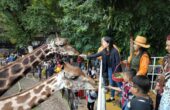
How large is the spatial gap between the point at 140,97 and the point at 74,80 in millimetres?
2207

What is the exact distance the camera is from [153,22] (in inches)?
507

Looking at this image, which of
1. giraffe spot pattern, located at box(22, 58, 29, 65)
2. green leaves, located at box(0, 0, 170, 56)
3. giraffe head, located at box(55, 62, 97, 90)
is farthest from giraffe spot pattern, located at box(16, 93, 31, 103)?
green leaves, located at box(0, 0, 170, 56)

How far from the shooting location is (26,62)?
987 cm

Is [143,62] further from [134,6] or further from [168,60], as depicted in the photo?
[134,6]

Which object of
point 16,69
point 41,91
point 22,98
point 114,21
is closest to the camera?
point 22,98

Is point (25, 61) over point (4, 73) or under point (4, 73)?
over

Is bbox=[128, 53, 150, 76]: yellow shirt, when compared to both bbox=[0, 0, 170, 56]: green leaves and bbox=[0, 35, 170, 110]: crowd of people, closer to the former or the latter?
bbox=[0, 35, 170, 110]: crowd of people

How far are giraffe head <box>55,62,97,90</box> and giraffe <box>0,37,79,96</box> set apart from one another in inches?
87.4

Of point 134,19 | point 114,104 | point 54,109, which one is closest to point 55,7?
point 54,109

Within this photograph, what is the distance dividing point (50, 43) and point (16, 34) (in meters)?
22.5

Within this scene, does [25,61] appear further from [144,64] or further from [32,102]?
[144,64]

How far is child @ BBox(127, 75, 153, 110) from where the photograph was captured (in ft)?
16.9

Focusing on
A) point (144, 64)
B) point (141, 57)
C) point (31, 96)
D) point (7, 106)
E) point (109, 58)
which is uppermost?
point (141, 57)

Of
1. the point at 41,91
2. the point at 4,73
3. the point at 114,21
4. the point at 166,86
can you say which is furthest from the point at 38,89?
the point at 114,21
